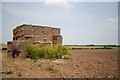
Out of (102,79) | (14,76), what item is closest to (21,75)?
(14,76)

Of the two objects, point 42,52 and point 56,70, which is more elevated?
point 42,52

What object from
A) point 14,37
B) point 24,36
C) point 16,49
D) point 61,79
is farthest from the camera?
point 14,37

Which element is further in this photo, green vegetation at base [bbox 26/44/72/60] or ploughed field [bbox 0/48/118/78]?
green vegetation at base [bbox 26/44/72/60]

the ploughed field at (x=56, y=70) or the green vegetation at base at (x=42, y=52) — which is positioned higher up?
the green vegetation at base at (x=42, y=52)

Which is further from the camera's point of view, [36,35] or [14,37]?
[14,37]

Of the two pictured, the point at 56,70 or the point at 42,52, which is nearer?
the point at 56,70

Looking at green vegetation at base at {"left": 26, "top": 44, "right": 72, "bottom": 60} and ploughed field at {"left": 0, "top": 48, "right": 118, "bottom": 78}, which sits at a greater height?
green vegetation at base at {"left": 26, "top": 44, "right": 72, "bottom": 60}

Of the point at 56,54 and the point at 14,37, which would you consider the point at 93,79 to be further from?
the point at 14,37

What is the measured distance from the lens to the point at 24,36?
2661 cm

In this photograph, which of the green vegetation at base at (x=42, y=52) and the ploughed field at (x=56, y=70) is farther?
the green vegetation at base at (x=42, y=52)

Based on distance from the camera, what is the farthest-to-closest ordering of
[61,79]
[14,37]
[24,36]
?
[14,37]
[24,36]
[61,79]

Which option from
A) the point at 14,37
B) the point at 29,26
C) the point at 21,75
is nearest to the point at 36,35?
the point at 29,26

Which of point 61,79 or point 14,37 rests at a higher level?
point 14,37

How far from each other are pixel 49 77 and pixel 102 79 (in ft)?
10.4
